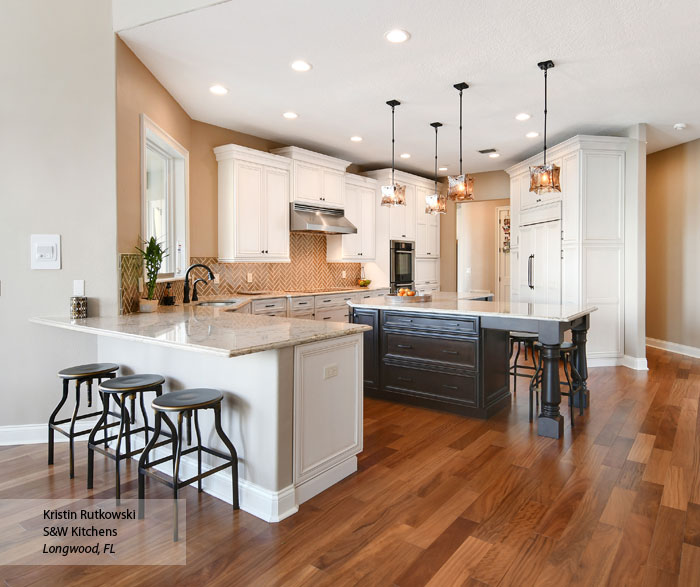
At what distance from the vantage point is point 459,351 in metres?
3.77

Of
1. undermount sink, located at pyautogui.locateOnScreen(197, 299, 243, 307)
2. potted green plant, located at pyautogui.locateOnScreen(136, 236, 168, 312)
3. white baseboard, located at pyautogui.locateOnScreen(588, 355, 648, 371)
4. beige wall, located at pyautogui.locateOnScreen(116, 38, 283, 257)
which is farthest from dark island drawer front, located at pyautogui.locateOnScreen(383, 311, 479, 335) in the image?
white baseboard, located at pyautogui.locateOnScreen(588, 355, 648, 371)

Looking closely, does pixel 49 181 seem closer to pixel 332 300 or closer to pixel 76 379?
pixel 76 379

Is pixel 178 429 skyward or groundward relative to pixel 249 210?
groundward

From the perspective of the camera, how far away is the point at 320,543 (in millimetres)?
2039

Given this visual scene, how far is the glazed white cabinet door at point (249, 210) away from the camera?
525 centimetres

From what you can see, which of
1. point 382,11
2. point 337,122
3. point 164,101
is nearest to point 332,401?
point 382,11

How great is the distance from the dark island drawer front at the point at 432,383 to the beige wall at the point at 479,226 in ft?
15.1

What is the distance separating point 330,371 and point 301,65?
2.49m

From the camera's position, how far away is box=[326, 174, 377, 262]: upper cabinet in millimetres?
6719

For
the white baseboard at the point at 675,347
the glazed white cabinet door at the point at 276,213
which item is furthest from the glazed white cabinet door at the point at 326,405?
the white baseboard at the point at 675,347

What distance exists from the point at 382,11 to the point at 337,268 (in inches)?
174

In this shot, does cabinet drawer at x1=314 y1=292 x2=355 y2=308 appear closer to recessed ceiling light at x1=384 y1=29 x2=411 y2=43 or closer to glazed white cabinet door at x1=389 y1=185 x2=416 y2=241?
glazed white cabinet door at x1=389 y1=185 x2=416 y2=241

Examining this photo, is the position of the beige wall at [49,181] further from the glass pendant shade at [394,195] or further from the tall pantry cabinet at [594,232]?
the tall pantry cabinet at [594,232]

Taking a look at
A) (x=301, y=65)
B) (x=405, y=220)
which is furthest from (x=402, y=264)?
(x=301, y=65)
